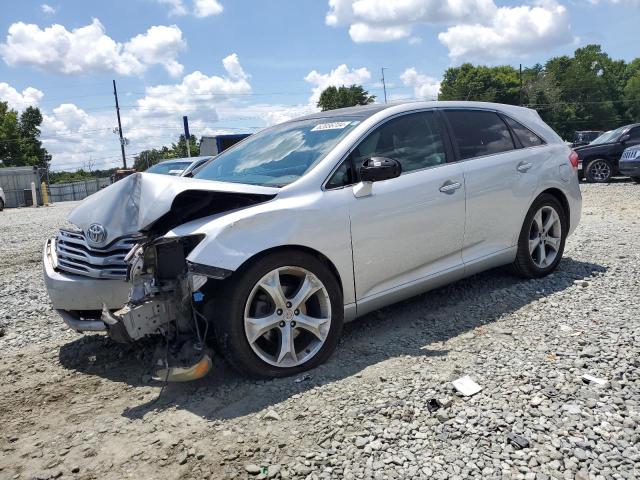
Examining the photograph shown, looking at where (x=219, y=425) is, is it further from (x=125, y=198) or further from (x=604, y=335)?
(x=604, y=335)

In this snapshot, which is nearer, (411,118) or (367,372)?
(367,372)

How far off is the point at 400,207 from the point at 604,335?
1681mm

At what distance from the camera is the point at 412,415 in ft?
9.37

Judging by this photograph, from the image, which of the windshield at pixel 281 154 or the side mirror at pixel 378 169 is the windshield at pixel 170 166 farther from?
the side mirror at pixel 378 169

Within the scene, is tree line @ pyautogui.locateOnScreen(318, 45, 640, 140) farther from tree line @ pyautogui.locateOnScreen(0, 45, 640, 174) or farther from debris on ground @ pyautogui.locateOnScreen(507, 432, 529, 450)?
debris on ground @ pyautogui.locateOnScreen(507, 432, 529, 450)

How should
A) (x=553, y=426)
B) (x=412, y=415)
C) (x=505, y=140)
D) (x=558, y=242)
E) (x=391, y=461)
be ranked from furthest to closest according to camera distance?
(x=558, y=242) < (x=505, y=140) < (x=412, y=415) < (x=553, y=426) < (x=391, y=461)

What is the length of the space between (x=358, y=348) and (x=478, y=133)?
7.41ft

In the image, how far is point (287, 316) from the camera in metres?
3.37

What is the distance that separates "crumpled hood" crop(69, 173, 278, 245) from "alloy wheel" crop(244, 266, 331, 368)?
1.94ft

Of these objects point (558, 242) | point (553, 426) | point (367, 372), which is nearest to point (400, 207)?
point (367, 372)

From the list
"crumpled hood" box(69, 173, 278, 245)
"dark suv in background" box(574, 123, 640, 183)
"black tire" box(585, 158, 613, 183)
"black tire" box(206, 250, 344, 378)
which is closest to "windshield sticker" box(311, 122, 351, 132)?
"crumpled hood" box(69, 173, 278, 245)

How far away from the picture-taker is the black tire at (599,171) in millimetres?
16109

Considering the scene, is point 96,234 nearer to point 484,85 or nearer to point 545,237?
point 545,237

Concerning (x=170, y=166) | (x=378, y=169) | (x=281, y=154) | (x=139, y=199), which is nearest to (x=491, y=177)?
(x=378, y=169)
